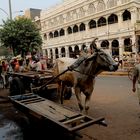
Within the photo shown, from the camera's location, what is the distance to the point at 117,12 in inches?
1312

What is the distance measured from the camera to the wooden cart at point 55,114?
4.73m

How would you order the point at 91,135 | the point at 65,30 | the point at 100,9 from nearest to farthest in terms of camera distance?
1. the point at 91,135
2. the point at 100,9
3. the point at 65,30

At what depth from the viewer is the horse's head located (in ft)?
20.6

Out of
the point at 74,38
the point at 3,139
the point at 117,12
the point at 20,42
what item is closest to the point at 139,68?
the point at 3,139

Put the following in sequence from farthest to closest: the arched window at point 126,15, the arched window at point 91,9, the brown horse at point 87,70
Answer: the arched window at point 91,9, the arched window at point 126,15, the brown horse at point 87,70

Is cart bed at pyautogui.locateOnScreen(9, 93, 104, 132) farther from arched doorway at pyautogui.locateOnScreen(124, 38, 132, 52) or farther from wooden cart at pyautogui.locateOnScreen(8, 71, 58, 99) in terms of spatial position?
arched doorway at pyautogui.locateOnScreen(124, 38, 132, 52)

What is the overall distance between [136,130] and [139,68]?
1.58 meters

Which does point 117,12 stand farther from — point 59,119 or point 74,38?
point 59,119

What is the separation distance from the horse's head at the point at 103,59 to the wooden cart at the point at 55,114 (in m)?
1.44

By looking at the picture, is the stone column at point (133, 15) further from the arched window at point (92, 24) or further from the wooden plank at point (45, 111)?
the wooden plank at point (45, 111)

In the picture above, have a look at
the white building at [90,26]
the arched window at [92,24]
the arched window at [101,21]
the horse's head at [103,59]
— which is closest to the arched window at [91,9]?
the white building at [90,26]

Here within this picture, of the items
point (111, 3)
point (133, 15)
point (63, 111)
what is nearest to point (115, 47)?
point (133, 15)

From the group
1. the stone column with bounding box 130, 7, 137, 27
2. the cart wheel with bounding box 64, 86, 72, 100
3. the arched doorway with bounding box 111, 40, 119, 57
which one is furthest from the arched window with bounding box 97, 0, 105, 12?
the cart wheel with bounding box 64, 86, 72, 100

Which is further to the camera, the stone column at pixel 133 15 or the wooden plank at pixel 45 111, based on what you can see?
the stone column at pixel 133 15
